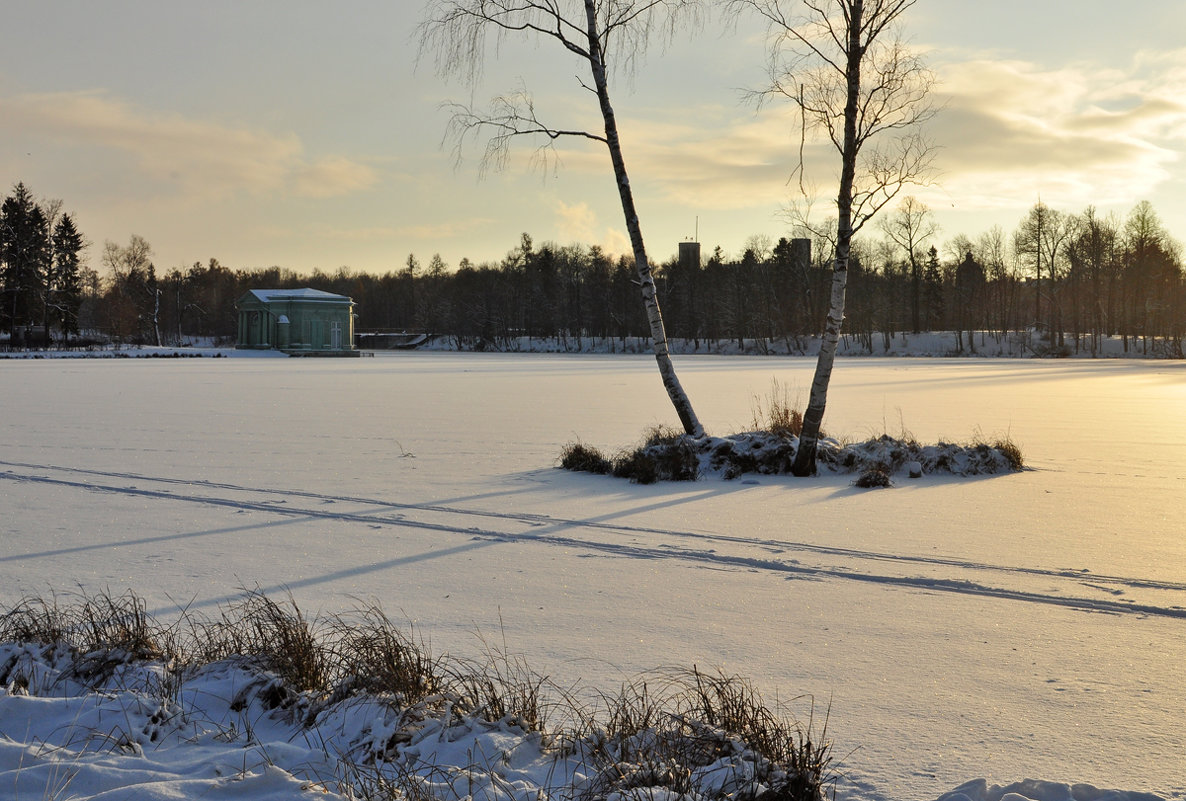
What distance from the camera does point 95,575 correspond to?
6.68 meters

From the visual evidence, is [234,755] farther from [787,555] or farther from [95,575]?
[787,555]

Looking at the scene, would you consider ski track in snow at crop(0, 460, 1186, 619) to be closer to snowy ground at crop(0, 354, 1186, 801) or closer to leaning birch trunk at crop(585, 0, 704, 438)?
snowy ground at crop(0, 354, 1186, 801)

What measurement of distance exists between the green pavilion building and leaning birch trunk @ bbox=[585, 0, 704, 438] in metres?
60.2

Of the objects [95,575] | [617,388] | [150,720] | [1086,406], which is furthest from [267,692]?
[617,388]

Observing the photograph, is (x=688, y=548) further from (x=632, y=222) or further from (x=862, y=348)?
(x=862, y=348)

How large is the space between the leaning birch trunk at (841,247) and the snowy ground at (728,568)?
85cm

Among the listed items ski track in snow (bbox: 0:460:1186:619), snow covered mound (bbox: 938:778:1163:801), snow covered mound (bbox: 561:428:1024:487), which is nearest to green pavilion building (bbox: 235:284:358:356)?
snow covered mound (bbox: 561:428:1024:487)

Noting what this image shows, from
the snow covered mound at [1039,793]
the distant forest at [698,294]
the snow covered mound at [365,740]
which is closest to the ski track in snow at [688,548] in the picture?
the snow covered mound at [365,740]

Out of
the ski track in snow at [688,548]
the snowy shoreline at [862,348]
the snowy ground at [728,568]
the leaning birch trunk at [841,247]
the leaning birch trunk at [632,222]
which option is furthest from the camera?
the snowy shoreline at [862,348]

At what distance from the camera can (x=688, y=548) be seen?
7777 mm

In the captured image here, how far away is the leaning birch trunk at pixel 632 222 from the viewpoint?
13.2 m

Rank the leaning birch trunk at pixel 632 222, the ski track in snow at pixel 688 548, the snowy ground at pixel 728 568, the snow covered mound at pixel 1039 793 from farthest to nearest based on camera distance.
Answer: the leaning birch trunk at pixel 632 222, the ski track in snow at pixel 688 548, the snowy ground at pixel 728 568, the snow covered mound at pixel 1039 793

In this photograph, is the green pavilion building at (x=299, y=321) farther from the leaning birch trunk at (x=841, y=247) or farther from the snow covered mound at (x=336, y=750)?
the snow covered mound at (x=336, y=750)

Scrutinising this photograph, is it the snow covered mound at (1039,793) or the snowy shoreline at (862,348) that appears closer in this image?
the snow covered mound at (1039,793)
